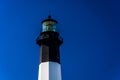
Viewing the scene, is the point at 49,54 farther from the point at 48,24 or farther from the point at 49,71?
the point at 48,24

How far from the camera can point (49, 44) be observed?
76.7ft

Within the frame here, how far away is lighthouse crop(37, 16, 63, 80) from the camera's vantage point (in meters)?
22.9

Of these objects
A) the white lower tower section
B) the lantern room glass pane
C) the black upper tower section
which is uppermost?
the lantern room glass pane

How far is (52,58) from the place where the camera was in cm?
2302

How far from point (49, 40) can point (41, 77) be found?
2.57 m

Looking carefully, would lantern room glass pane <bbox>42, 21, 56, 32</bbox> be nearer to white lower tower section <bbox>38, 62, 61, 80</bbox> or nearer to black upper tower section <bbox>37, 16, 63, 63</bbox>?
black upper tower section <bbox>37, 16, 63, 63</bbox>

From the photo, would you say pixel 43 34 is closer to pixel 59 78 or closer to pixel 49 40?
pixel 49 40

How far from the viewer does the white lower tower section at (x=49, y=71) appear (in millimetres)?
22766

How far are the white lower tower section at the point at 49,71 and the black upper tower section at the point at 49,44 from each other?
34cm

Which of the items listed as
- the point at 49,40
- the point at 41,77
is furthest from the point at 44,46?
the point at 41,77

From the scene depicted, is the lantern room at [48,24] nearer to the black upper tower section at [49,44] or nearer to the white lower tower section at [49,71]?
the black upper tower section at [49,44]

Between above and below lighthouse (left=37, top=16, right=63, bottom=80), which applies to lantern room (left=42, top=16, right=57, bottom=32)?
above

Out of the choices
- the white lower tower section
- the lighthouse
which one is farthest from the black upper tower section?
the white lower tower section

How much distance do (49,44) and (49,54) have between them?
74 centimetres
